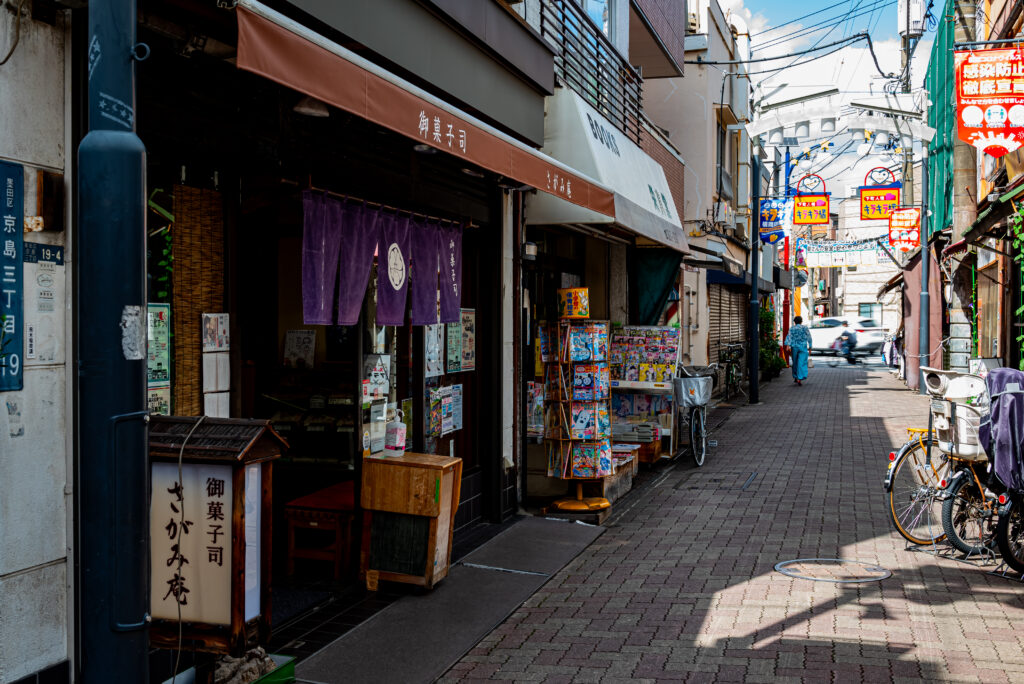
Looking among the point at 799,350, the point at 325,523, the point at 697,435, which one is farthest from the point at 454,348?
the point at 799,350

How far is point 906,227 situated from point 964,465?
19097 mm

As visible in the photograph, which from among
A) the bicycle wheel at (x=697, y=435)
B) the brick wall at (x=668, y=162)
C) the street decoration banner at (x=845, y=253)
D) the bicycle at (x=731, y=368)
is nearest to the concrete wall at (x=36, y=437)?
the bicycle wheel at (x=697, y=435)

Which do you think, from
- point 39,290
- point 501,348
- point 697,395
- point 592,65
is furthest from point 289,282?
point 697,395

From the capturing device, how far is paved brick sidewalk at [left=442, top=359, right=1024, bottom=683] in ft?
18.0

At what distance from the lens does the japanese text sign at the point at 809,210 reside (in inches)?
1098

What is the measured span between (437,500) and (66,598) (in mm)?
2999

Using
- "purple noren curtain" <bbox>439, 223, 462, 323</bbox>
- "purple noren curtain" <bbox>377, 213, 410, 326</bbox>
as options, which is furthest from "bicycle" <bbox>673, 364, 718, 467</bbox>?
"purple noren curtain" <bbox>377, 213, 410, 326</bbox>

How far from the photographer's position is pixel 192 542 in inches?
161

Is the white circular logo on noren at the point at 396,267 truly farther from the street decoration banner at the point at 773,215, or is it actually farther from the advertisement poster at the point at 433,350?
the street decoration banner at the point at 773,215

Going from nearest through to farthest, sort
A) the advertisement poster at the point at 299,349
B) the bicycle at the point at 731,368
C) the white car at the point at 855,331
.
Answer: the advertisement poster at the point at 299,349 < the bicycle at the point at 731,368 < the white car at the point at 855,331

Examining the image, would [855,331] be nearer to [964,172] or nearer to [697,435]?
[964,172]

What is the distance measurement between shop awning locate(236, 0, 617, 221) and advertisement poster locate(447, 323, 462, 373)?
7.98ft

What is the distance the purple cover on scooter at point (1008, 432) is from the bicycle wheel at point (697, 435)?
19.2 ft

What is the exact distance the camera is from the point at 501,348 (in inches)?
363
